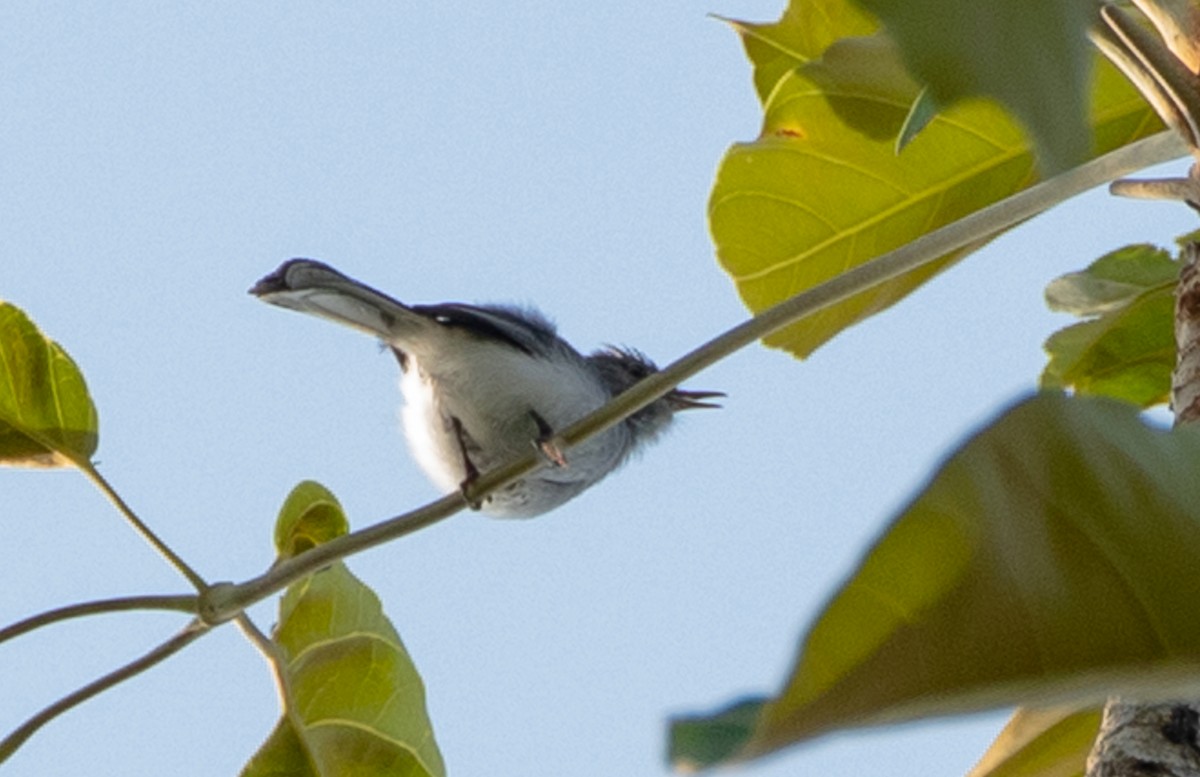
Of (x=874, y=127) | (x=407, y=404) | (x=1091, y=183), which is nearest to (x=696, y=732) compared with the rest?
(x=1091, y=183)

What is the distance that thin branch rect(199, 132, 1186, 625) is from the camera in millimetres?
1545

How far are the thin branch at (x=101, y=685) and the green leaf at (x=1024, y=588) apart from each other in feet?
3.21

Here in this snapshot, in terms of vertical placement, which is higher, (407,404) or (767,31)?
(767,31)

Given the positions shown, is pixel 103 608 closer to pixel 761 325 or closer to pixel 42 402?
pixel 42 402

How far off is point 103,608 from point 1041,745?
1.02 metres

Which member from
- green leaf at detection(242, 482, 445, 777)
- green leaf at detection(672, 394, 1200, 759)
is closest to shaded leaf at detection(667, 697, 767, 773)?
green leaf at detection(672, 394, 1200, 759)

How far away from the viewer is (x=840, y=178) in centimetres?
257

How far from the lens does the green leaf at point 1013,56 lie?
0.71m

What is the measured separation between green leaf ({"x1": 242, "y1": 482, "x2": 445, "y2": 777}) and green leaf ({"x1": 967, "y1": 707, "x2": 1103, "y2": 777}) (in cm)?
77

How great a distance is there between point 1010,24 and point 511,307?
2744mm

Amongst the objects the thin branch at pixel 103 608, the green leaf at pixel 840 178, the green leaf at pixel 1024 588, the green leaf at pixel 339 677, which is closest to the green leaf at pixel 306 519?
the green leaf at pixel 339 677

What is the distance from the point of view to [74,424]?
2.10m

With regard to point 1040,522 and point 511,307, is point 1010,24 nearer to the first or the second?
point 1040,522

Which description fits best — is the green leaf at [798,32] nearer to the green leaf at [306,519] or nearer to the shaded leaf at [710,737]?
the green leaf at [306,519]
